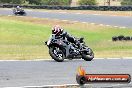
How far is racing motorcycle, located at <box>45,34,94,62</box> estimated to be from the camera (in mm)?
15344

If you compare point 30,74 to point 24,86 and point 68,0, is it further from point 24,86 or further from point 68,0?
point 68,0

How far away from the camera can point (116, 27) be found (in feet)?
125

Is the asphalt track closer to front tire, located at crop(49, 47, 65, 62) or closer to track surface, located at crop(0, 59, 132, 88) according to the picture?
track surface, located at crop(0, 59, 132, 88)

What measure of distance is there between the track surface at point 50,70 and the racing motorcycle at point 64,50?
227mm

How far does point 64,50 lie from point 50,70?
116 inches

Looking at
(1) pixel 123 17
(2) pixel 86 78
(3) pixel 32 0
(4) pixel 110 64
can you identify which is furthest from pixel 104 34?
(3) pixel 32 0

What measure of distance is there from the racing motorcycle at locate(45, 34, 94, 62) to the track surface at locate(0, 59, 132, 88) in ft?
0.74

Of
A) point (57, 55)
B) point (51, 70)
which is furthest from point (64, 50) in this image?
point (51, 70)

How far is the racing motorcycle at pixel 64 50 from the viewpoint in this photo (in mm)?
15344

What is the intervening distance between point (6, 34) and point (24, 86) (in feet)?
75.2

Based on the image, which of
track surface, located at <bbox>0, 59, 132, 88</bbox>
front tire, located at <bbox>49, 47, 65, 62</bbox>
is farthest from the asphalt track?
front tire, located at <bbox>49, 47, 65, 62</bbox>

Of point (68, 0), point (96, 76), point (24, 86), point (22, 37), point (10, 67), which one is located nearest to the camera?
point (96, 76)

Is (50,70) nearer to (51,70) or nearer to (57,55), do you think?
(51,70)

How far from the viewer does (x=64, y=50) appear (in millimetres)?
15617
